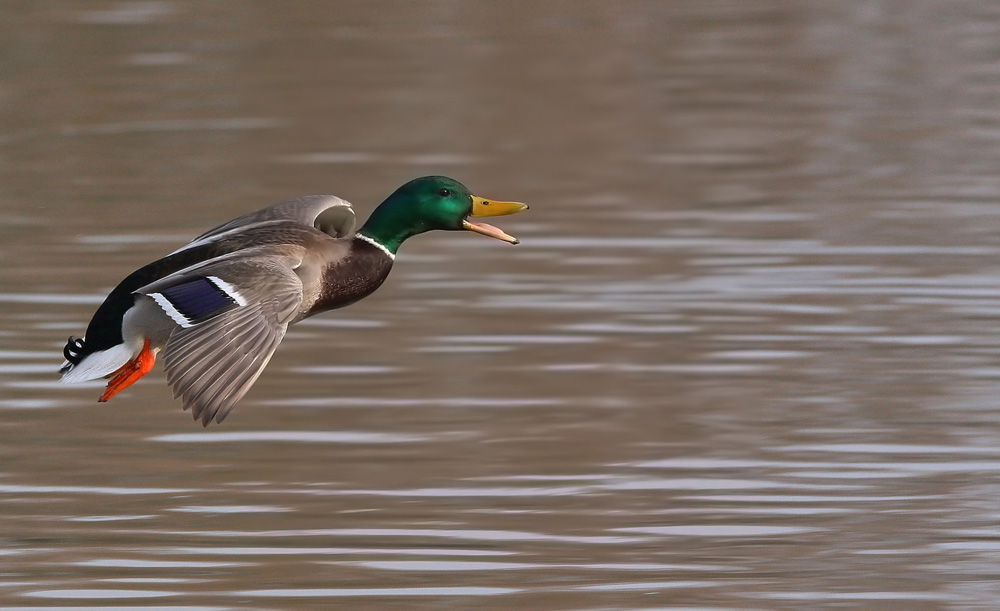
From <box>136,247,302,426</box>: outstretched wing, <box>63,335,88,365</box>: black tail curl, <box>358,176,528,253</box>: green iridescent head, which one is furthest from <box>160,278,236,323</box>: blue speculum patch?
<box>358,176,528,253</box>: green iridescent head

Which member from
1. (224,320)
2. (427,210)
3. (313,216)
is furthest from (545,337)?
(224,320)

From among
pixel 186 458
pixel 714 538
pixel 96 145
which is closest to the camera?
pixel 714 538

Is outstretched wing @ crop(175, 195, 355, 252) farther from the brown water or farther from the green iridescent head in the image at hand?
the brown water

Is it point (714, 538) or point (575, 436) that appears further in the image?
point (575, 436)

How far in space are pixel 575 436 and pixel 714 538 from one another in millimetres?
1476

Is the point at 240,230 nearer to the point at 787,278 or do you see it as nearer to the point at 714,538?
the point at 714,538

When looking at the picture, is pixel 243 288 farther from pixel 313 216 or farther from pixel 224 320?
pixel 313 216

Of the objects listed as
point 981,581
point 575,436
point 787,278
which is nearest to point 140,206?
point 787,278

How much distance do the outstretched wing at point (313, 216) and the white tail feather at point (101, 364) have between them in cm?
80

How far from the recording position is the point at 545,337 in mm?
10836

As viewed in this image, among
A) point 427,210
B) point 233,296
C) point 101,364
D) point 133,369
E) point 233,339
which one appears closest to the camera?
point 233,339

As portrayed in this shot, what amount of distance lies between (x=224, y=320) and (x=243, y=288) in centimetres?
20

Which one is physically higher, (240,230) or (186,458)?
(240,230)

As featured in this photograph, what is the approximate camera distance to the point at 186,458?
29.7 ft
